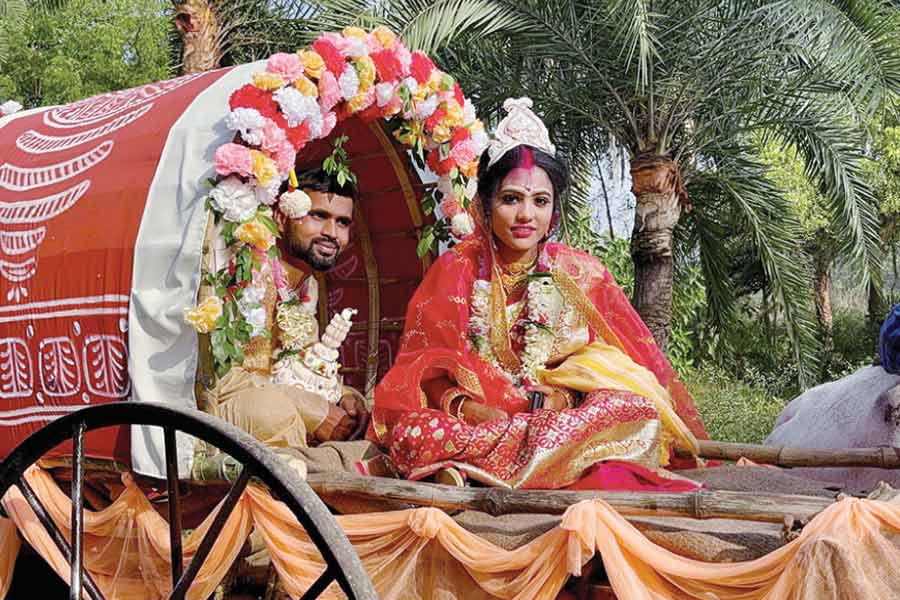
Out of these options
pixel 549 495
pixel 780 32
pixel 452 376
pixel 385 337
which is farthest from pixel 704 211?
pixel 549 495

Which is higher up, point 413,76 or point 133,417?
point 413,76

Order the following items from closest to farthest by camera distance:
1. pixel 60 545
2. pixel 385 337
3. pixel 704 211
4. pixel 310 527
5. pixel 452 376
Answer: pixel 310 527 < pixel 60 545 < pixel 452 376 < pixel 385 337 < pixel 704 211

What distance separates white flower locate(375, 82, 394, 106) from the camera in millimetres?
4160

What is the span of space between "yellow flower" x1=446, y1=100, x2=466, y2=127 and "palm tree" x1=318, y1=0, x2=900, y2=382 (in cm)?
362

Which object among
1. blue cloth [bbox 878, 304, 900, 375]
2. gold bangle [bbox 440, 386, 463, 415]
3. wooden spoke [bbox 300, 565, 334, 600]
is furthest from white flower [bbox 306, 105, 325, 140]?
blue cloth [bbox 878, 304, 900, 375]

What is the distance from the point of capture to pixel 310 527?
2.57m

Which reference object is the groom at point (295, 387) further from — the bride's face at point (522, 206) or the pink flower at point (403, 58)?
the bride's face at point (522, 206)

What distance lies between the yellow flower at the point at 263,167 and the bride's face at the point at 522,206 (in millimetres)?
900

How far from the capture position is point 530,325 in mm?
4043

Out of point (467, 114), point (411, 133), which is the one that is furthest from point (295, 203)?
point (467, 114)

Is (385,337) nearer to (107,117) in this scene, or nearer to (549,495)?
(107,117)

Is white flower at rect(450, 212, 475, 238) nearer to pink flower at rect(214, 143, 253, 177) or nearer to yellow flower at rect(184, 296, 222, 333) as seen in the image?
pink flower at rect(214, 143, 253, 177)

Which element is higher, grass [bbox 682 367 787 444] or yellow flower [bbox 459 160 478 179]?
yellow flower [bbox 459 160 478 179]

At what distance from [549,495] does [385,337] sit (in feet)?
7.25
